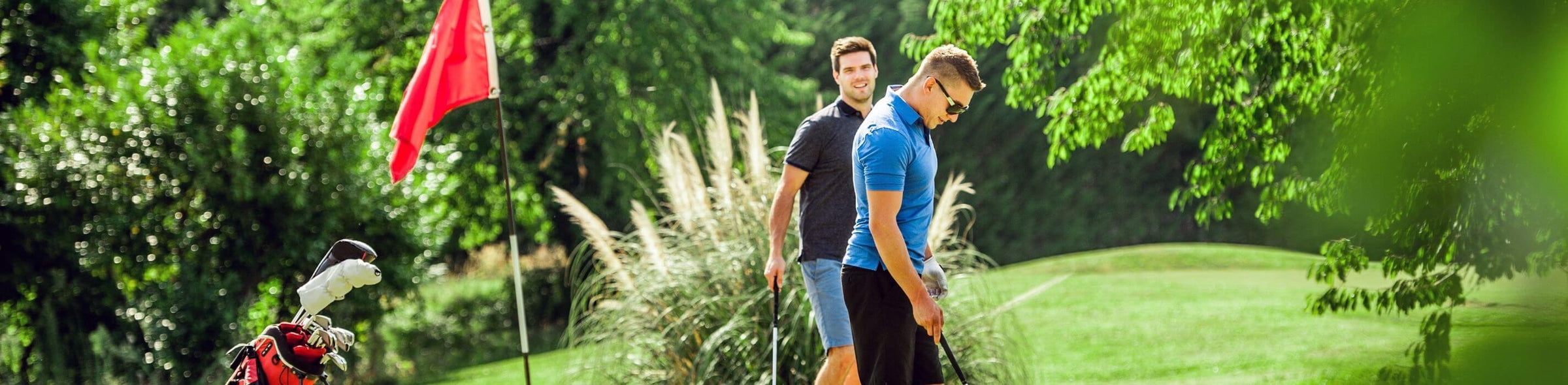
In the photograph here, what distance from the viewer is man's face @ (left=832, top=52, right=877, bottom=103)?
16.7 feet

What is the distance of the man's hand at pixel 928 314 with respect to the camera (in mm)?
3902

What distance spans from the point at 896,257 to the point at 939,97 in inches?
19.5

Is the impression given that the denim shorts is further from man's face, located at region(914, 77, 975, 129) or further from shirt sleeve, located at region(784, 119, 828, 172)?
man's face, located at region(914, 77, 975, 129)

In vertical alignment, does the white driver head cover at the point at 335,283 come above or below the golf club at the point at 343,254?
below

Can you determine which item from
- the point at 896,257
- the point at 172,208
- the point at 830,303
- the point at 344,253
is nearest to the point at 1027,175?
the point at 172,208

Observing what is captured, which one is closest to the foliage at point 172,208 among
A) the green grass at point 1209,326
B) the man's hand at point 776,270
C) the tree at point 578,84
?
the green grass at point 1209,326

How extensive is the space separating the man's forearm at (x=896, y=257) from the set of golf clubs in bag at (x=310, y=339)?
1.35 meters

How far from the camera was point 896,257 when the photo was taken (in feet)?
12.7

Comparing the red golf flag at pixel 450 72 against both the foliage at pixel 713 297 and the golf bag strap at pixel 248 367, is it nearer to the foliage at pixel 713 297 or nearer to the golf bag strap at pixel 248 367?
the foliage at pixel 713 297

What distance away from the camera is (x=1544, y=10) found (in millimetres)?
3520

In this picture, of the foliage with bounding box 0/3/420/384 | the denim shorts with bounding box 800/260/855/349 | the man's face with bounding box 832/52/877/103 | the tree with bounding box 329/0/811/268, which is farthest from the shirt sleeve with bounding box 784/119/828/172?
the tree with bounding box 329/0/811/268

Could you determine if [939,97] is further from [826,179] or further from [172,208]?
[172,208]

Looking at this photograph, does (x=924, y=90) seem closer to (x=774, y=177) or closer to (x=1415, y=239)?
(x=1415, y=239)

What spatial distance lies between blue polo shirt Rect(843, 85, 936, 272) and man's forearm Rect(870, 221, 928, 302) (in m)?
0.11
